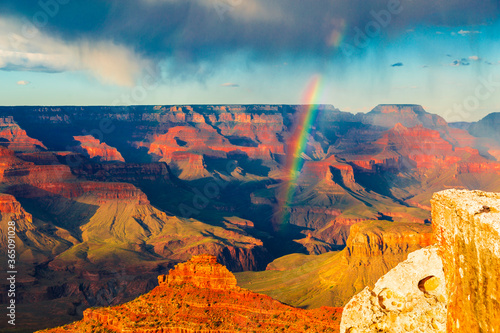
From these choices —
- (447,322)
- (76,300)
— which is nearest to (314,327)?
(447,322)

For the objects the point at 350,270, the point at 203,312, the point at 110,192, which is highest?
the point at 110,192

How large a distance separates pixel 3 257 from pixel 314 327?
415 ft

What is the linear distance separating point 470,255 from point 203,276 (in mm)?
33907

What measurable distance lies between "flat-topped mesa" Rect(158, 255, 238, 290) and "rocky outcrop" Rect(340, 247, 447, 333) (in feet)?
98.9

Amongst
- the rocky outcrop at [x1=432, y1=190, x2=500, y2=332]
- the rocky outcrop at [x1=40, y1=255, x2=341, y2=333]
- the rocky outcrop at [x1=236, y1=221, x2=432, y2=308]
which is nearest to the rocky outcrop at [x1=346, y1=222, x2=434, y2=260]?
the rocky outcrop at [x1=236, y1=221, x2=432, y2=308]

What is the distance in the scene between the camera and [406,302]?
43.2 feet

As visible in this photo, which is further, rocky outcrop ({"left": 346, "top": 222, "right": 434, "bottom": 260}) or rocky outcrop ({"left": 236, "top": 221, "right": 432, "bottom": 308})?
rocky outcrop ({"left": 346, "top": 222, "right": 434, "bottom": 260})

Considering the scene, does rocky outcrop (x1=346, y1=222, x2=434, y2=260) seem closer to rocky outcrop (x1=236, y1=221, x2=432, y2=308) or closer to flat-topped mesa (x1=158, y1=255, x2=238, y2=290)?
rocky outcrop (x1=236, y1=221, x2=432, y2=308)

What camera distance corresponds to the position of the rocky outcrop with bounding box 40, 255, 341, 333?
3803 centimetres

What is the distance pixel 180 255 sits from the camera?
162625 millimetres

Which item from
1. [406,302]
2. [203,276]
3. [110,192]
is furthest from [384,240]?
[110,192]

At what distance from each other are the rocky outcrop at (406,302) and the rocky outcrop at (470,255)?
1.79 ft

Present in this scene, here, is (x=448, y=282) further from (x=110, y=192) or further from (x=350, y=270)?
(x=110, y=192)

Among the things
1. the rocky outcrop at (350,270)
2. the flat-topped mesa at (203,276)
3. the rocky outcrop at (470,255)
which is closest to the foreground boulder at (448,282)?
the rocky outcrop at (470,255)
